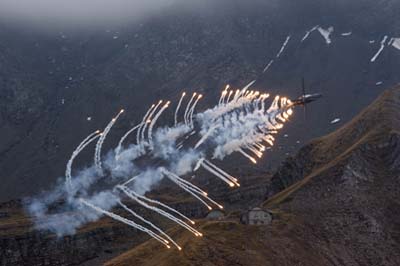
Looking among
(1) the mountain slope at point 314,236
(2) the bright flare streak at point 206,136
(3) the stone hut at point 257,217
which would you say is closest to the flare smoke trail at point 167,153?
(2) the bright flare streak at point 206,136

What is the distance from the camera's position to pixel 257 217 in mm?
190625

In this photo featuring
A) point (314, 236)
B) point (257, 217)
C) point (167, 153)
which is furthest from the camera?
point (257, 217)

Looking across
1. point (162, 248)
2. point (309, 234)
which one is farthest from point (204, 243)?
point (309, 234)

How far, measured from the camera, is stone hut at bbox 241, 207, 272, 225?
189 metres

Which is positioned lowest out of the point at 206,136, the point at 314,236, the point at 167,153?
the point at 314,236

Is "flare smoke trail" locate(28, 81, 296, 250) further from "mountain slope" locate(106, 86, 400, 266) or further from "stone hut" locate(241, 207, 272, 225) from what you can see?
"stone hut" locate(241, 207, 272, 225)

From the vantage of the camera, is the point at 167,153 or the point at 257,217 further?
the point at 257,217

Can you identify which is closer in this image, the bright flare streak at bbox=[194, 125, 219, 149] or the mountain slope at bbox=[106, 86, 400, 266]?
the bright flare streak at bbox=[194, 125, 219, 149]

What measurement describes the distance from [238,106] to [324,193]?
122 feet

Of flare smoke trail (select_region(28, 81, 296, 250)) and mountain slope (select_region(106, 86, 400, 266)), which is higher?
flare smoke trail (select_region(28, 81, 296, 250))

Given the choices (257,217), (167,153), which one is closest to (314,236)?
(257,217)

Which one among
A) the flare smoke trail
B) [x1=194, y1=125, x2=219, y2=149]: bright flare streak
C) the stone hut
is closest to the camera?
[x1=194, y1=125, x2=219, y2=149]: bright flare streak

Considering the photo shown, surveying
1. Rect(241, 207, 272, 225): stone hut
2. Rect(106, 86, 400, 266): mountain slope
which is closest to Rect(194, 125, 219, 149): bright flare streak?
Rect(241, 207, 272, 225): stone hut

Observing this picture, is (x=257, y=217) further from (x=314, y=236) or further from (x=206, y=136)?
(x=206, y=136)
